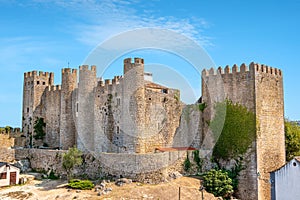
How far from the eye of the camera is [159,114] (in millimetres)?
29078

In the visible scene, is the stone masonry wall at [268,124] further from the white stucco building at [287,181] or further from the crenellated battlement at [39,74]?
the crenellated battlement at [39,74]

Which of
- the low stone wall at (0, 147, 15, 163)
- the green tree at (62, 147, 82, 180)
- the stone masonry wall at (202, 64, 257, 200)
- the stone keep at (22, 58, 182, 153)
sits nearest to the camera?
the stone masonry wall at (202, 64, 257, 200)

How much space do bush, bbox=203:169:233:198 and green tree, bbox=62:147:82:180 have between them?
9.66 metres

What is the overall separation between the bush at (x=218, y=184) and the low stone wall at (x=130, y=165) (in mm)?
2282

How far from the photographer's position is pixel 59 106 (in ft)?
114

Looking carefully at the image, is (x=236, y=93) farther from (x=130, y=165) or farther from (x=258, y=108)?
(x=130, y=165)

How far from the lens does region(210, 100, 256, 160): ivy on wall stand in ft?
85.8

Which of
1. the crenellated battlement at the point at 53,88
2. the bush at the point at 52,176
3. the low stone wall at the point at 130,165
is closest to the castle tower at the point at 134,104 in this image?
the low stone wall at the point at 130,165

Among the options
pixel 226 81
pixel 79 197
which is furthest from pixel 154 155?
pixel 226 81

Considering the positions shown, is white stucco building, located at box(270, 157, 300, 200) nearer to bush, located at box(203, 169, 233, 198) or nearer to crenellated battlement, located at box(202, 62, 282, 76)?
bush, located at box(203, 169, 233, 198)

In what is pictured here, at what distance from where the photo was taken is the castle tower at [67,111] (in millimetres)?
32156

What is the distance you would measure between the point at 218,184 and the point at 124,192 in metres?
6.60

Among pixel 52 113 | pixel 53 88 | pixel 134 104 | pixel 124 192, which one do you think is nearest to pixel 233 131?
pixel 134 104

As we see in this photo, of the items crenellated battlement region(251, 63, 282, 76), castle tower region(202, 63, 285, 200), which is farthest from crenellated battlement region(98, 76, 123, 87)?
crenellated battlement region(251, 63, 282, 76)
